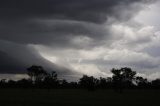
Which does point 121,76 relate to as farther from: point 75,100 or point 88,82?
point 75,100

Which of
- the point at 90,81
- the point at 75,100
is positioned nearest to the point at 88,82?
the point at 90,81

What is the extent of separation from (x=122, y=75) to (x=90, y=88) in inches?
693

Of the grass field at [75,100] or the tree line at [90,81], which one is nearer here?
the grass field at [75,100]

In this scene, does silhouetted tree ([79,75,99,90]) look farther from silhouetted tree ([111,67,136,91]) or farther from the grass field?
the grass field

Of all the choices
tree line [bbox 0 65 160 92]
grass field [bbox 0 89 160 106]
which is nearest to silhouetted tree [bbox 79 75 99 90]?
tree line [bbox 0 65 160 92]

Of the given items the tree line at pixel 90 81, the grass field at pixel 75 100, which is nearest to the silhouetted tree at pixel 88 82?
the tree line at pixel 90 81

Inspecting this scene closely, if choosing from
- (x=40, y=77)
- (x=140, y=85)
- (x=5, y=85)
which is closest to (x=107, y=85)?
(x=140, y=85)

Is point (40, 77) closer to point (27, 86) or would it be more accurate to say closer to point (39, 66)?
point (39, 66)

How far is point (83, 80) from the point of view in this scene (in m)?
153

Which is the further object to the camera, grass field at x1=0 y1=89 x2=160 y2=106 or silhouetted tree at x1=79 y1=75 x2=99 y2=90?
silhouetted tree at x1=79 y1=75 x2=99 y2=90

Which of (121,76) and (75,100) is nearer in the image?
(75,100)

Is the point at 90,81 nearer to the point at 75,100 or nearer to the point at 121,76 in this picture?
the point at 121,76

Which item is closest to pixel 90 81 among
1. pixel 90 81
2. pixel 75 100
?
pixel 90 81

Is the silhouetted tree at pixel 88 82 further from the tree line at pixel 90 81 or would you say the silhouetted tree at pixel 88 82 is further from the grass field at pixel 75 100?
the grass field at pixel 75 100
